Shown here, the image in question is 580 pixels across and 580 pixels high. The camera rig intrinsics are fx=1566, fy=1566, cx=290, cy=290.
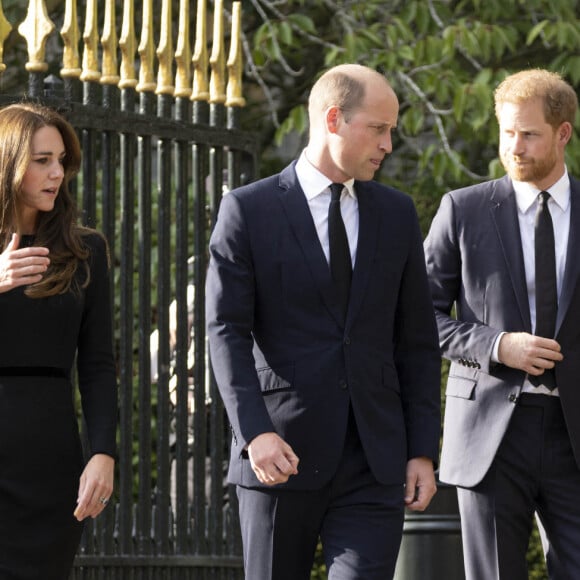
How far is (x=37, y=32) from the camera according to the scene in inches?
254

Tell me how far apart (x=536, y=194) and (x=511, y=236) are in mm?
185

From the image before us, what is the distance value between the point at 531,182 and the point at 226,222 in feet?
4.06

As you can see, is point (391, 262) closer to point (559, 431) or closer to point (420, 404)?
point (420, 404)

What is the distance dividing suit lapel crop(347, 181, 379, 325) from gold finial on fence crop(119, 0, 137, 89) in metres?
2.30

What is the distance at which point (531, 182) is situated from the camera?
17.6ft

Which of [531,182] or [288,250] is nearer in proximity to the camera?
[288,250]

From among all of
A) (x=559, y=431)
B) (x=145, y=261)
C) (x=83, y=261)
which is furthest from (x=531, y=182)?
(x=145, y=261)

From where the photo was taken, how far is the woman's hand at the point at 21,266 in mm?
4418

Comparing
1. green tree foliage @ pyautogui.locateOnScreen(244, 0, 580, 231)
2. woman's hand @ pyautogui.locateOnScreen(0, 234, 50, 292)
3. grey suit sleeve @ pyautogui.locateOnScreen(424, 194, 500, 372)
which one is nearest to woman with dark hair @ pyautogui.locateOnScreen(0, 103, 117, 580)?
woman's hand @ pyautogui.locateOnScreen(0, 234, 50, 292)

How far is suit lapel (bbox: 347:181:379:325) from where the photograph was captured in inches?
182

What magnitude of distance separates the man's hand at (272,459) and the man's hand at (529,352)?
3.51 ft

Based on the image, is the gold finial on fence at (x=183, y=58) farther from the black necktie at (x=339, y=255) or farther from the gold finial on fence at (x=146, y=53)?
the black necktie at (x=339, y=255)

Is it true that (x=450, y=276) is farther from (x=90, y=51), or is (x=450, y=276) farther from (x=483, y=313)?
(x=90, y=51)

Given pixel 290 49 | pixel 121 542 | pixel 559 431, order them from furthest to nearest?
pixel 290 49, pixel 121 542, pixel 559 431
